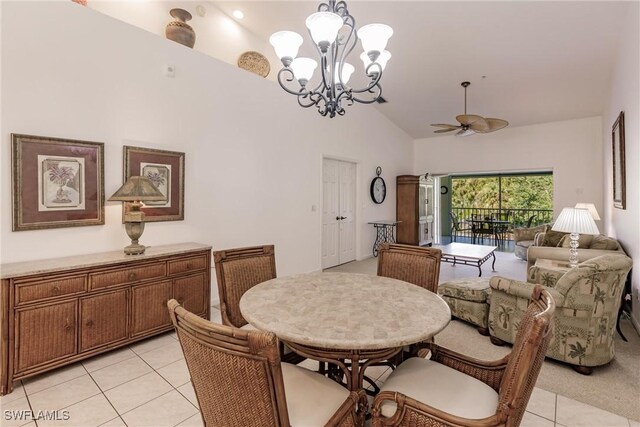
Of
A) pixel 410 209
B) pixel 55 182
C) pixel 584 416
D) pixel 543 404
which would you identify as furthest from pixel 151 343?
pixel 410 209

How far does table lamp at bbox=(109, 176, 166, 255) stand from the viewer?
2.67 metres

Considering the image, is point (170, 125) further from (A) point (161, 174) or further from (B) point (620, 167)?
(B) point (620, 167)

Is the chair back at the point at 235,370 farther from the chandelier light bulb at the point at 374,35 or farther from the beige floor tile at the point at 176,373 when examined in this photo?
the chandelier light bulb at the point at 374,35

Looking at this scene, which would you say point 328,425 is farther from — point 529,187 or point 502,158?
point 529,187

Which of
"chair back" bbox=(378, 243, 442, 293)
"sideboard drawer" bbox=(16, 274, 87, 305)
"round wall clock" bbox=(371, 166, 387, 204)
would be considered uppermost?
"round wall clock" bbox=(371, 166, 387, 204)

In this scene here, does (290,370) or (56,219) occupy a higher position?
(56,219)

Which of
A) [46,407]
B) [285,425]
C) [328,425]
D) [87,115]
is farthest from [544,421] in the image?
[87,115]

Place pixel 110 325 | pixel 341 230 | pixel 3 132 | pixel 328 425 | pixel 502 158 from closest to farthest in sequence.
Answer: pixel 328 425
pixel 3 132
pixel 110 325
pixel 341 230
pixel 502 158

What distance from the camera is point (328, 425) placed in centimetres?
112

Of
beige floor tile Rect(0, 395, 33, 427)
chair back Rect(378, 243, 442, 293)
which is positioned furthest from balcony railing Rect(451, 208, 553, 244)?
beige floor tile Rect(0, 395, 33, 427)

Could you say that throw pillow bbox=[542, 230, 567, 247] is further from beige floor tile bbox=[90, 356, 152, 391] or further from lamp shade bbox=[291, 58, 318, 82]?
beige floor tile bbox=[90, 356, 152, 391]

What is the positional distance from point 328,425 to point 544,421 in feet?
5.00

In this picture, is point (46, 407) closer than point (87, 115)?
Yes

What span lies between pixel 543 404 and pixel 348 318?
157 centimetres
